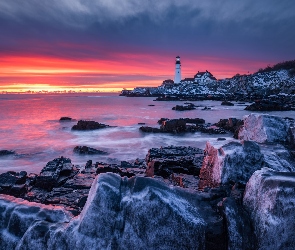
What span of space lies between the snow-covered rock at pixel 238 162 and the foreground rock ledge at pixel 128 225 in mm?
1593

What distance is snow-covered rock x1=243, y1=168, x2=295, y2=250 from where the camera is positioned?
10.7 feet

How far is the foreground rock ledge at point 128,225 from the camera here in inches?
135

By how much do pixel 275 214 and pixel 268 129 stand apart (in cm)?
559

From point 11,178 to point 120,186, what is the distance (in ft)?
19.5

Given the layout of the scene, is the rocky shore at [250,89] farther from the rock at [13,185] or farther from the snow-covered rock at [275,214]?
the snow-covered rock at [275,214]

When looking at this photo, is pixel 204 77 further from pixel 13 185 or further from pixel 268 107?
pixel 13 185

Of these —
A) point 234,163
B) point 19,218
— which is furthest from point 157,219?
Answer: point 234,163

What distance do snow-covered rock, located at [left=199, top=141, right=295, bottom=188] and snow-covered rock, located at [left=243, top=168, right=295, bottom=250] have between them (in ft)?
5.12

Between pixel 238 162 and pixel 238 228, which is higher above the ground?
pixel 238 162

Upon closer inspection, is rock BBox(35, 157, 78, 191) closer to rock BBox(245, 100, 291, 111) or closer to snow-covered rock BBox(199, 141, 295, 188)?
snow-covered rock BBox(199, 141, 295, 188)

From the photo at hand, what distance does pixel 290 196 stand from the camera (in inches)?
130

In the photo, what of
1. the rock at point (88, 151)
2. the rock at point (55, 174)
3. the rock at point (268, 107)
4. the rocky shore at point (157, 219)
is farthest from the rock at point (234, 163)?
the rock at point (268, 107)

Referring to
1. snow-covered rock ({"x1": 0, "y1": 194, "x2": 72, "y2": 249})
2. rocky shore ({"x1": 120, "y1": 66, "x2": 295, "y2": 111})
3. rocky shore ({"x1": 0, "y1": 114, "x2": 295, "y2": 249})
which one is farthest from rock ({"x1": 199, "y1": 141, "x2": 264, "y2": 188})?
rocky shore ({"x1": 120, "y1": 66, "x2": 295, "y2": 111})

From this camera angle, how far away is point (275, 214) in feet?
10.8
